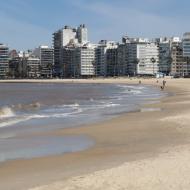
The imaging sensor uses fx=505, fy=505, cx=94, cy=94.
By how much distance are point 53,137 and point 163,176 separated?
7.33 metres

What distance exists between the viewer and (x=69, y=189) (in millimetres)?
7195

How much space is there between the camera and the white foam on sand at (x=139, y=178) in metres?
7.22

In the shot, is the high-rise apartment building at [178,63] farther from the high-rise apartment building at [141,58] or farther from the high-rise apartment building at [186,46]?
the high-rise apartment building at [141,58]

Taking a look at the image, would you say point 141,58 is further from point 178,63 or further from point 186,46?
point 186,46

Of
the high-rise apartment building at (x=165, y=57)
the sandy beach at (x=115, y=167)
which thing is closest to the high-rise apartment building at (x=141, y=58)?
the high-rise apartment building at (x=165, y=57)

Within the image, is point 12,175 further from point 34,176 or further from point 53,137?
point 53,137

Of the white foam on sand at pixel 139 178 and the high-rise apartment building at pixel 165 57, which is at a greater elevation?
the high-rise apartment building at pixel 165 57

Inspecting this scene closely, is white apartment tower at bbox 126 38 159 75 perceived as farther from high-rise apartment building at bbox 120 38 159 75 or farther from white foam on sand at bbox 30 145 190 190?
white foam on sand at bbox 30 145 190 190

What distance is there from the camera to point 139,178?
7.73m

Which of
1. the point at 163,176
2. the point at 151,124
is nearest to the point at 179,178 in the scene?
the point at 163,176

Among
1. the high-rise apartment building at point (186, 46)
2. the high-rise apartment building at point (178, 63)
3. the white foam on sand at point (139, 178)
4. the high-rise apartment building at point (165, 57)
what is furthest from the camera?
the high-rise apartment building at point (186, 46)

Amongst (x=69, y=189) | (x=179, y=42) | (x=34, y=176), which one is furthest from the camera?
(x=179, y=42)

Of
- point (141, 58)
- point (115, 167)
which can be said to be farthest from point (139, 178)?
point (141, 58)

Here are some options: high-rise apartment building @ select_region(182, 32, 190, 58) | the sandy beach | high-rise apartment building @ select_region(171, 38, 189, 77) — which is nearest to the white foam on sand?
the sandy beach
